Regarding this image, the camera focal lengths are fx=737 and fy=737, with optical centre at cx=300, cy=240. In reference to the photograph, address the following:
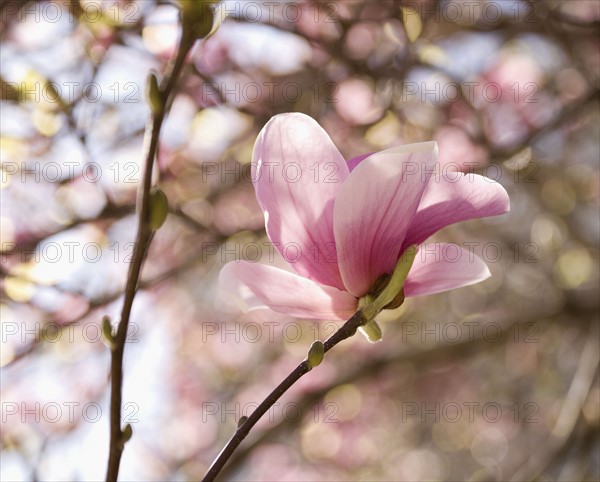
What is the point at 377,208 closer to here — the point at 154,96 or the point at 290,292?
the point at 290,292

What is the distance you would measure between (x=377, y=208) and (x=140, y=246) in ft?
Result: 0.76

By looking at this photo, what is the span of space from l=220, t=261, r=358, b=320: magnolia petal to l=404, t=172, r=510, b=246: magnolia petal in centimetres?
8

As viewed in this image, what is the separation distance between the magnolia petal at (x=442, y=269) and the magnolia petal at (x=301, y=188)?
68mm

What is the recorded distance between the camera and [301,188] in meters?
0.61

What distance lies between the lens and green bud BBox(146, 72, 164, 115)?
0.39 m

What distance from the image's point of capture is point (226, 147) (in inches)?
66.1

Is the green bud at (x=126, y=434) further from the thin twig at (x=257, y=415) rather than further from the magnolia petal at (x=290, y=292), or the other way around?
the magnolia petal at (x=290, y=292)

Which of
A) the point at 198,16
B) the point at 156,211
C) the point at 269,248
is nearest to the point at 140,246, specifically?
the point at 156,211

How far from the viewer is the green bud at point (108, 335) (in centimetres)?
44

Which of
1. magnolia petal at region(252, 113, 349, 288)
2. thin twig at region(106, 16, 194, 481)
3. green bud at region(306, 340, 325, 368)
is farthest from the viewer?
magnolia petal at region(252, 113, 349, 288)

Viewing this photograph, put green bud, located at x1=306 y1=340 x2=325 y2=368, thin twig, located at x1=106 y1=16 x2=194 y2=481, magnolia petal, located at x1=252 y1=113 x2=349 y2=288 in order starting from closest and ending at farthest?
thin twig, located at x1=106 y1=16 x2=194 y2=481, green bud, located at x1=306 y1=340 x2=325 y2=368, magnolia petal, located at x1=252 y1=113 x2=349 y2=288

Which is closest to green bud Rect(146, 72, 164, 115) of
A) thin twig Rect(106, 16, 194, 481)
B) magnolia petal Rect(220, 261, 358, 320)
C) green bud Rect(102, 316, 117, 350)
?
thin twig Rect(106, 16, 194, 481)

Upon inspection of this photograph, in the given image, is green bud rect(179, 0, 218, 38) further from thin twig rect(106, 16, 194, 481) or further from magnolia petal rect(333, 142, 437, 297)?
magnolia petal rect(333, 142, 437, 297)

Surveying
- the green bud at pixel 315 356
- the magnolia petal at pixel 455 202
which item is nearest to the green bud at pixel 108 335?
the green bud at pixel 315 356
